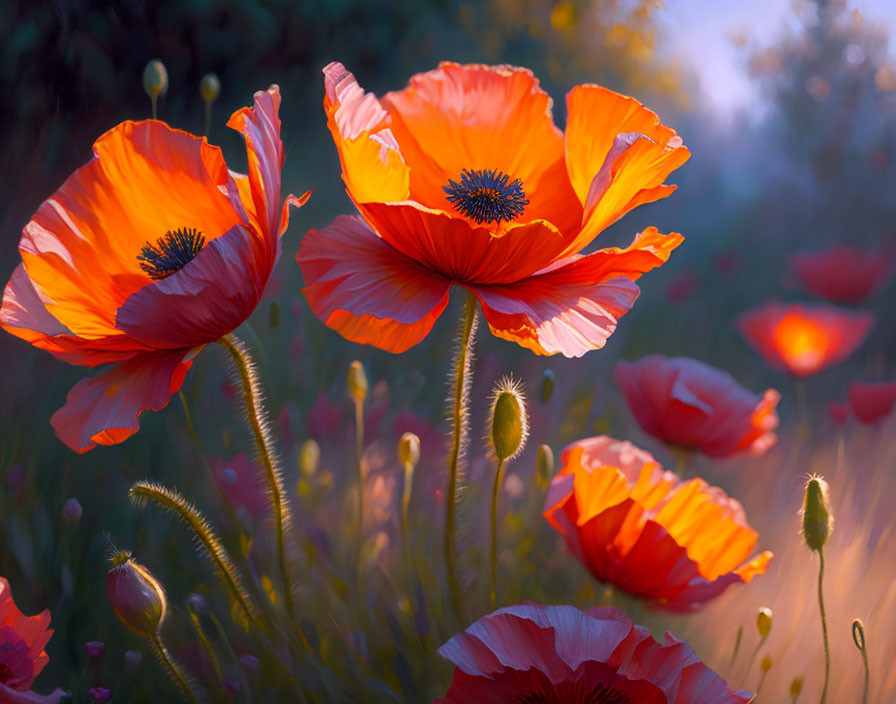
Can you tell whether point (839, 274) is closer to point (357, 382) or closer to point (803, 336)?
point (803, 336)

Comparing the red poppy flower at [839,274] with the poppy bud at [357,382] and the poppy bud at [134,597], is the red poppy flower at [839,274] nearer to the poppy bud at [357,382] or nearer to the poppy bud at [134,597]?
the poppy bud at [357,382]

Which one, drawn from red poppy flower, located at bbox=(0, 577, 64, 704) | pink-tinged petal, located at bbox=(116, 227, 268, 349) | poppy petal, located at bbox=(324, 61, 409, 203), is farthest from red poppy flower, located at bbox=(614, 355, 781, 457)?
red poppy flower, located at bbox=(0, 577, 64, 704)

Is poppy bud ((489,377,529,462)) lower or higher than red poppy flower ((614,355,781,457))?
lower

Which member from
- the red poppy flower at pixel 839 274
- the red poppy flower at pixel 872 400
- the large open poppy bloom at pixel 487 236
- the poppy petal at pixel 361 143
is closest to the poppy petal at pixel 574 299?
the large open poppy bloom at pixel 487 236

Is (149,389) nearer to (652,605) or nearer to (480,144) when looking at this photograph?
(480,144)

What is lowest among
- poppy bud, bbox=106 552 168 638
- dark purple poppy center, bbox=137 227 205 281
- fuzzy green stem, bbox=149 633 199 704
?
fuzzy green stem, bbox=149 633 199 704

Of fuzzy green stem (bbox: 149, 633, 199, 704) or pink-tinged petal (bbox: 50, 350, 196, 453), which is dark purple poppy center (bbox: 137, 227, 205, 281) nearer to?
pink-tinged petal (bbox: 50, 350, 196, 453)

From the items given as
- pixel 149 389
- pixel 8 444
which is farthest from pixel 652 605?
pixel 8 444
